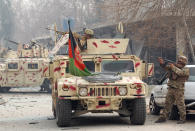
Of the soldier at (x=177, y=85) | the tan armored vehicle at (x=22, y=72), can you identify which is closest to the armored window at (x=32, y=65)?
the tan armored vehicle at (x=22, y=72)

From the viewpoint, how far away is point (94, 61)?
41.7ft

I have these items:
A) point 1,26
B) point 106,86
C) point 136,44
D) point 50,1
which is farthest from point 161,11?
point 50,1

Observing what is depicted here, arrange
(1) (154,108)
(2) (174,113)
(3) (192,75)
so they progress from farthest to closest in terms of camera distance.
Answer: (1) (154,108) < (3) (192,75) < (2) (174,113)

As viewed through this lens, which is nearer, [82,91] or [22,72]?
[82,91]

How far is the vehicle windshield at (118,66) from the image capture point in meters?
12.7

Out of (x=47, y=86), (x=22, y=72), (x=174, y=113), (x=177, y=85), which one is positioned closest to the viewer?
(x=177, y=85)

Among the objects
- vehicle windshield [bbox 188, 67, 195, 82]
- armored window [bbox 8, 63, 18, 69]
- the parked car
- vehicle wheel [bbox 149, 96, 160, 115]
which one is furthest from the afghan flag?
armored window [bbox 8, 63, 18, 69]

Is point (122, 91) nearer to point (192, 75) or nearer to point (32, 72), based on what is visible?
point (192, 75)

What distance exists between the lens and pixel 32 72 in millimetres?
28453

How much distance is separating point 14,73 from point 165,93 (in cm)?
1629

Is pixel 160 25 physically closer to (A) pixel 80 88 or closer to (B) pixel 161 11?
(B) pixel 161 11

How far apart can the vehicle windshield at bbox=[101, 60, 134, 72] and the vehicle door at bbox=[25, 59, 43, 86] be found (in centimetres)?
1598

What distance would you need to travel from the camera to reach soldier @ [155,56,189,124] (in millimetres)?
12008

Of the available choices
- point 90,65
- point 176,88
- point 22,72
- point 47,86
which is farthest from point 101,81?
point 47,86
